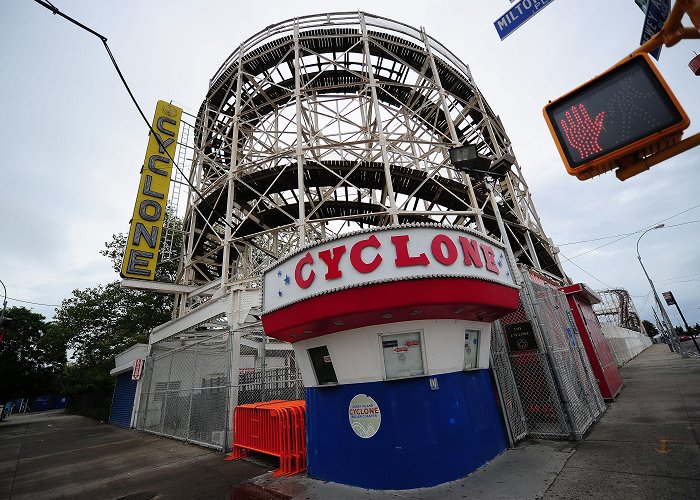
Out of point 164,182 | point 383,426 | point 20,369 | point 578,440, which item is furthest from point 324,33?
point 20,369

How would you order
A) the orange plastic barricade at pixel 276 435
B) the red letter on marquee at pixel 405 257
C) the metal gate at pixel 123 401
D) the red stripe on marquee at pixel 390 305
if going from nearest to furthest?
the red stripe on marquee at pixel 390 305 < the red letter on marquee at pixel 405 257 < the orange plastic barricade at pixel 276 435 < the metal gate at pixel 123 401

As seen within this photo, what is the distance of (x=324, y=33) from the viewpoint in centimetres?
1656

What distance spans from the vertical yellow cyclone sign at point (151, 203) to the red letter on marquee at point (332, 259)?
40.3 ft

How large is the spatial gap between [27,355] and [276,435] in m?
36.3

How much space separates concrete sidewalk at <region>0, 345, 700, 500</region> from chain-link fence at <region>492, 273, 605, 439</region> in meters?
0.46

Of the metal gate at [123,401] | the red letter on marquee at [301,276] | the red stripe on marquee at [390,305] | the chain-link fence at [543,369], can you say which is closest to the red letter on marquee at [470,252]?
the red stripe on marquee at [390,305]

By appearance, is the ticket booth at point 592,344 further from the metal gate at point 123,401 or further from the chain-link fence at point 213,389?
the metal gate at point 123,401

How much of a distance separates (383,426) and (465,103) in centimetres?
1988

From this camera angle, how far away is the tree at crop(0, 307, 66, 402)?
83.0 ft

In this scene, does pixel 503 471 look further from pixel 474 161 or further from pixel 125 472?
pixel 125 472

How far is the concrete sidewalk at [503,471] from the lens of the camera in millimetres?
4590

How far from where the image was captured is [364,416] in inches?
218

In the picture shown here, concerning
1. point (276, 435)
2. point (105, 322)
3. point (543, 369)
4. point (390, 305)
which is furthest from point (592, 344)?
point (105, 322)

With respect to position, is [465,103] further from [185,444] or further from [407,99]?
[185,444]
